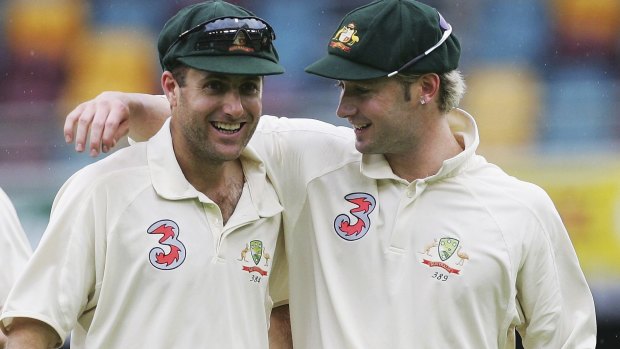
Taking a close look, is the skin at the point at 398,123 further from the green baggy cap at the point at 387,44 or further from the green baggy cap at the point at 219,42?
the green baggy cap at the point at 219,42

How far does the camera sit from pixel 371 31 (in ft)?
13.9

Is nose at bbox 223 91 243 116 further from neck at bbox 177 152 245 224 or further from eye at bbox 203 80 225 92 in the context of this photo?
neck at bbox 177 152 245 224

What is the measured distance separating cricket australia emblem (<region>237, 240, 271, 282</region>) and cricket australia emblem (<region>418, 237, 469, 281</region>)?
1.65 feet

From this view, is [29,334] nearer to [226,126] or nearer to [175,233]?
[175,233]

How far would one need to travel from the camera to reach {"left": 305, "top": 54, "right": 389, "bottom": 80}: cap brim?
165 inches

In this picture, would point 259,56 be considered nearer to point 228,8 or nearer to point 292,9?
point 228,8

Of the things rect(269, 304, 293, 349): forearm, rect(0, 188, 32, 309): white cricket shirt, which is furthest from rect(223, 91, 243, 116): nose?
rect(0, 188, 32, 309): white cricket shirt

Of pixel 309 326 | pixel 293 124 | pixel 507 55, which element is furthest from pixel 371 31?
pixel 507 55

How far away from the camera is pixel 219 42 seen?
12.7 feet

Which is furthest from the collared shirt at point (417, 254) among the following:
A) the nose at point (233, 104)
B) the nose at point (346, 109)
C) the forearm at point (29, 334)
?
the forearm at point (29, 334)

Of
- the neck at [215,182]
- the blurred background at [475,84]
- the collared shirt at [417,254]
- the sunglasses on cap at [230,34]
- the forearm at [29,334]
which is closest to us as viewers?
the forearm at [29,334]

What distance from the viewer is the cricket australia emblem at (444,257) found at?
411cm

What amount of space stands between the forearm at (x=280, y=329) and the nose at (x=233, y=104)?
93 centimetres

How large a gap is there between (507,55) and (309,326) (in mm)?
2959
